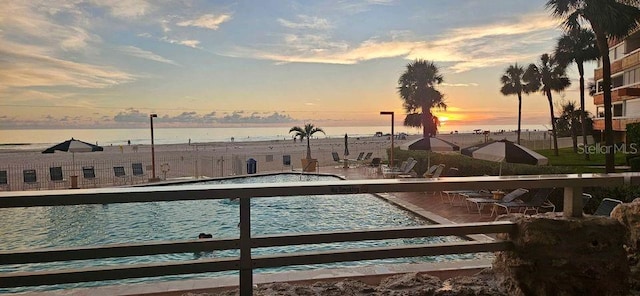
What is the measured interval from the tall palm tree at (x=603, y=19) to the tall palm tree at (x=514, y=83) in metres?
17.9

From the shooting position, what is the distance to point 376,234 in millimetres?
2162

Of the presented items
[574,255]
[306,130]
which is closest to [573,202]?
[574,255]

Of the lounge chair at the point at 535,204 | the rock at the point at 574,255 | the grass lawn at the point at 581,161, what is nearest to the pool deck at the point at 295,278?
the rock at the point at 574,255

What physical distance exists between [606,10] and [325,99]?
16.5 m

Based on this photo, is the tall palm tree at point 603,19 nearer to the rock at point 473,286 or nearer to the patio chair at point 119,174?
the rock at point 473,286

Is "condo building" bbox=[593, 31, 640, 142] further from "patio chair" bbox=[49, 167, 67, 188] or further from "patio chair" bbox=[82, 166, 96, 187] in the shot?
"patio chair" bbox=[49, 167, 67, 188]

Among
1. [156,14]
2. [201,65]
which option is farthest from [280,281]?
[201,65]

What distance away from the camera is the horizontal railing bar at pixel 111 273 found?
1.86m

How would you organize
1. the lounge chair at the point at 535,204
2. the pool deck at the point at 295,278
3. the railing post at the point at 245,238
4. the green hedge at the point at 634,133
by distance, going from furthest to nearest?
the green hedge at the point at 634,133 → the lounge chair at the point at 535,204 → the pool deck at the point at 295,278 → the railing post at the point at 245,238

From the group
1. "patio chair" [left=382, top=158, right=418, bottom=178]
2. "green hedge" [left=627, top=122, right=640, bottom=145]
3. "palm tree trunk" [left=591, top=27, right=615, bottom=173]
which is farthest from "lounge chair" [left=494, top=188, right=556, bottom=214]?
"green hedge" [left=627, top=122, right=640, bottom=145]

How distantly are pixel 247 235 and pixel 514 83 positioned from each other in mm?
33434

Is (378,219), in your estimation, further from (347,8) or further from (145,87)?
(145,87)

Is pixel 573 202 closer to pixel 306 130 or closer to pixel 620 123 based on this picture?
pixel 306 130

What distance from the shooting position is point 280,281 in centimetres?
306
